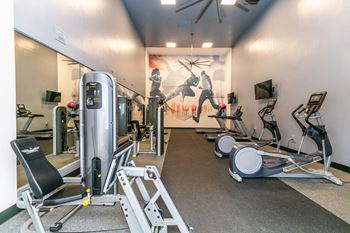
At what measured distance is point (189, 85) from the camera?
44.4 feet

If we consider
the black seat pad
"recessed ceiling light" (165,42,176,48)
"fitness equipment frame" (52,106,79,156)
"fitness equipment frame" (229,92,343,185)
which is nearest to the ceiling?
"recessed ceiling light" (165,42,176,48)

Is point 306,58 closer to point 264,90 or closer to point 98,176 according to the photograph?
point 264,90

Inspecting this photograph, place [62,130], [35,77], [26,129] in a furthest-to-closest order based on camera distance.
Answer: [62,130] → [35,77] → [26,129]

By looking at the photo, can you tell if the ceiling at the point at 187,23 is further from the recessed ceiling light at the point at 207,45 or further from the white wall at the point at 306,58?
the white wall at the point at 306,58

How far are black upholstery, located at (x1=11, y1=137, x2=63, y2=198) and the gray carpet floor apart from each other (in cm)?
136

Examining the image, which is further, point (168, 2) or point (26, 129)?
point (168, 2)

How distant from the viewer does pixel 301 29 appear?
5.52 m

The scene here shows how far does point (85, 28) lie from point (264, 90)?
17.9 feet

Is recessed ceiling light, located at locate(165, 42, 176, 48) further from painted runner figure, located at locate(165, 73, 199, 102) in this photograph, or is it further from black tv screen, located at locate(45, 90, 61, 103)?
black tv screen, located at locate(45, 90, 61, 103)

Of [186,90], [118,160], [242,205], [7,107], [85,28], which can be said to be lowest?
[242,205]

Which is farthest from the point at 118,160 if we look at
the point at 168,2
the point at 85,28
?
the point at 168,2

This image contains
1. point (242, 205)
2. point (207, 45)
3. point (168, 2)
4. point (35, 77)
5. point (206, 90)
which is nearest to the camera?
point (242, 205)

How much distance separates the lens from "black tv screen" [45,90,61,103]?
4.33m

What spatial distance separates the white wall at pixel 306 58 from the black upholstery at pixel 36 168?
15.3 feet
